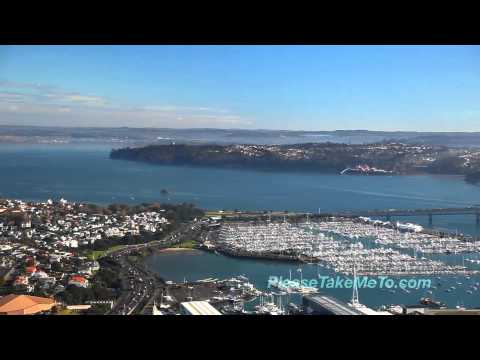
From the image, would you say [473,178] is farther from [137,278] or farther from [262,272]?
[137,278]

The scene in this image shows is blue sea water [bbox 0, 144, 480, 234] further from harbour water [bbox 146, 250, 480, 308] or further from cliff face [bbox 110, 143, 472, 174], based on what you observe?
harbour water [bbox 146, 250, 480, 308]

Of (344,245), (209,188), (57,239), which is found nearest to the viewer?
(57,239)

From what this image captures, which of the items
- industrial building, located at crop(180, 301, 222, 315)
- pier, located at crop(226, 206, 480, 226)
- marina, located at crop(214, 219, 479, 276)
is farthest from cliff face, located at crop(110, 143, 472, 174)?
industrial building, located at crop(180, 301, 222, 315)

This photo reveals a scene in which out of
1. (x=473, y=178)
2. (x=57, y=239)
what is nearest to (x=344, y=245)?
(x=473, y=178)

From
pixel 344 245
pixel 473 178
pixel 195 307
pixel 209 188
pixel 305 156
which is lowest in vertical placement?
pixel 344 245

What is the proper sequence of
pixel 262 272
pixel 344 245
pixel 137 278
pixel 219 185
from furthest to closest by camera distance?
pixel 219 185
pixel 344 245
pixel 262 272
pixel 137 278

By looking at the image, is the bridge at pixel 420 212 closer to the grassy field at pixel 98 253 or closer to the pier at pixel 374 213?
the pier at pixel 374 213

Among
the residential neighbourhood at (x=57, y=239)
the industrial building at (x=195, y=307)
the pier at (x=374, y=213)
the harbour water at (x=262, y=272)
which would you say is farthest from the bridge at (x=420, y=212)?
the industrial building at (x=195, y=307)

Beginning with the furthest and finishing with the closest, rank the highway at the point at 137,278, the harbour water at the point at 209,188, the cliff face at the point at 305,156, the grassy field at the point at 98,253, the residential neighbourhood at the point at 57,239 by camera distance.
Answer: the cliff face at the point at 305,156 < the harbour water at the point at 209,188 < the grassy field at the point at 98,253 < the residential neighbourhood at the point at 57,239 < the highway at the point at 137,278
